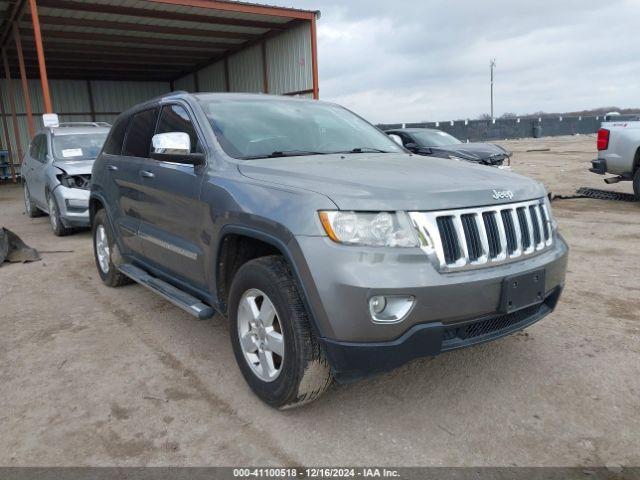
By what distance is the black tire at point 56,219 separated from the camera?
812 centimetres

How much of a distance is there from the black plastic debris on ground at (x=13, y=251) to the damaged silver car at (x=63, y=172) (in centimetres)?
115

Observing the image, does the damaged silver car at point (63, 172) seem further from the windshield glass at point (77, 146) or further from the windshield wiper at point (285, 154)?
the windshield wiper at point (285, 154)

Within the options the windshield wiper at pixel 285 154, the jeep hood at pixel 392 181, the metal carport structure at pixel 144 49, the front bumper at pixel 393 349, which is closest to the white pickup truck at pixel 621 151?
the jeep hood at pixel 392 181

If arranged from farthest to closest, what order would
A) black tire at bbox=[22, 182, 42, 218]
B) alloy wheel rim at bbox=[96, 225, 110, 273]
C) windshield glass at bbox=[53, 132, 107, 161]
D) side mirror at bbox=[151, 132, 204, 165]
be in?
black tire at bbox=[22, 182, 42, 218], windshield glass at bbox=[53, 132, 107, 161], alloy wheel rim at bbox=[96, 225, 110, 273], side mirror at bbox=[151, 132, 204, 165]

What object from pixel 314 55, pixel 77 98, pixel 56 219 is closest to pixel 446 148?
pixel 314 55

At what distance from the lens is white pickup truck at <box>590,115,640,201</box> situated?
9.13 meters

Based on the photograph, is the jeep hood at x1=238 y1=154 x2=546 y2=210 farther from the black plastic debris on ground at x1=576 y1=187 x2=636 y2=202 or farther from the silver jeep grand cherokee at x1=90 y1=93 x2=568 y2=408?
the black plastic debris on ground at x1=576 y1=187 x2=636 y2=202

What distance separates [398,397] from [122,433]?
1510mm

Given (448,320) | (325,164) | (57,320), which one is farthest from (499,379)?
(57,320)

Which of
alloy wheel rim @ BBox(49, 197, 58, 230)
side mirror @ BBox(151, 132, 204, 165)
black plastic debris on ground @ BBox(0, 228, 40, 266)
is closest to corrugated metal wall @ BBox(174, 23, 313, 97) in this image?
alloy wheel rim @ BBox(49, 197, 58, 230)

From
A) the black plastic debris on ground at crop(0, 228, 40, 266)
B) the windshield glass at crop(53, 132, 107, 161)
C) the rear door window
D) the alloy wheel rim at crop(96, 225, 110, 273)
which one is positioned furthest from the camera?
the windshield glass at crop(53, 132, 107, 161)

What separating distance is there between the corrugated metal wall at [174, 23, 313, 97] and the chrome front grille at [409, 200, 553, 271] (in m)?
13.7

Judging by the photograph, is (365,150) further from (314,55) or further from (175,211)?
(314,55)

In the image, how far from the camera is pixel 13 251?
677cm
